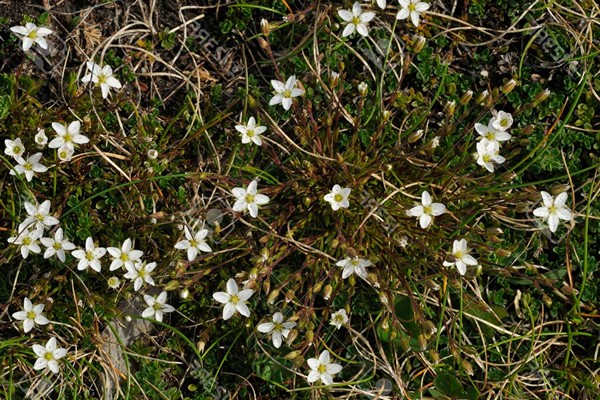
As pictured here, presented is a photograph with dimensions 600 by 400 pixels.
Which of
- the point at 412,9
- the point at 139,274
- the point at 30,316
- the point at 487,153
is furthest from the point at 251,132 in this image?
the point at 30,316

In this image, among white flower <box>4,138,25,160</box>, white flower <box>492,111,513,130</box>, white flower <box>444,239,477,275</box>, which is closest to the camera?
white flower <box>444,239,477,275</box>

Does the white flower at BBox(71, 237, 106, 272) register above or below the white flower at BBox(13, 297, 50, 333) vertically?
above

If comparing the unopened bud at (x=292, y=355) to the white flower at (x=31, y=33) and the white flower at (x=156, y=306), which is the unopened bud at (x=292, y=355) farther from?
the white flower at (x=31, y=33)

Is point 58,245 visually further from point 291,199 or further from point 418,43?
point 418,43

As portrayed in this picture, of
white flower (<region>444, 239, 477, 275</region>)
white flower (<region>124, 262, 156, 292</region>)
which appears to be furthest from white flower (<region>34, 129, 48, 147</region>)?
white flower (<region>444, 239, 477, 275</region>)

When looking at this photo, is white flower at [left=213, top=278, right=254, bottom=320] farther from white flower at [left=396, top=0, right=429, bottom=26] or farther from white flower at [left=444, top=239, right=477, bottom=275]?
white flower at [left=396, top=0, right=429, bottom=26]

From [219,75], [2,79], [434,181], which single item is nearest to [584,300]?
[434,181]

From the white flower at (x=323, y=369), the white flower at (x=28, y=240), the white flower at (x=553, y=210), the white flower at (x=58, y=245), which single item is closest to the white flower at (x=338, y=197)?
the white flower at (x=323, y=369)
